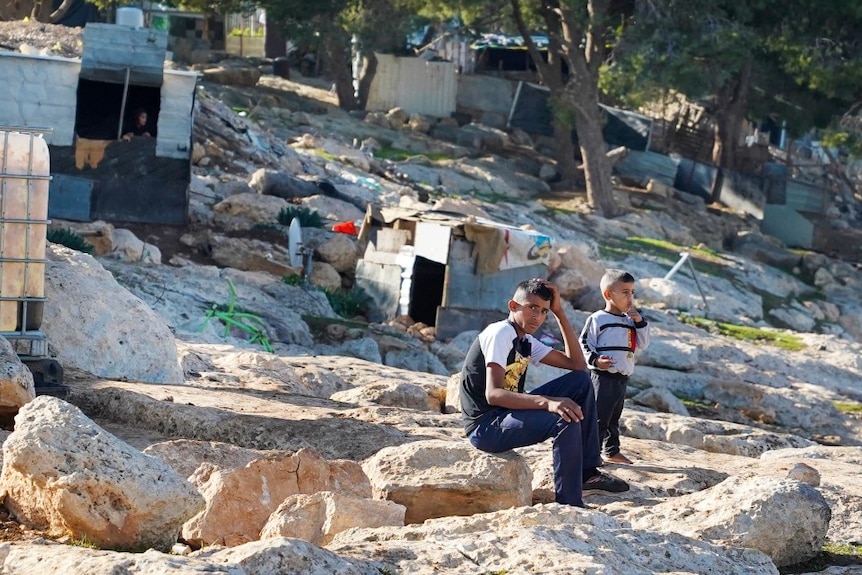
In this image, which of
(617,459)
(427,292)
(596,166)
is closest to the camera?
(617,459)

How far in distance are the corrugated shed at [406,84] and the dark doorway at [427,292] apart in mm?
19601

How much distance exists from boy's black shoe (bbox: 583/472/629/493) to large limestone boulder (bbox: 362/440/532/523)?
28.5 inches

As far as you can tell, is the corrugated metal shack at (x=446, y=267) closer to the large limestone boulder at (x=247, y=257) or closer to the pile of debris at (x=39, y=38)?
the large limestone boulder at (x=247, y=257)

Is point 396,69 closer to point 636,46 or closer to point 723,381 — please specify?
point 636,46

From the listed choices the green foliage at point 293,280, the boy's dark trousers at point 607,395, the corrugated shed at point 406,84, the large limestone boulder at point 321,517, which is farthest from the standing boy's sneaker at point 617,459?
the corrugated shed at point 406,84

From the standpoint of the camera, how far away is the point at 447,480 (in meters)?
5.93

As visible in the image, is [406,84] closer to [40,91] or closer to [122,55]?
[122,55]

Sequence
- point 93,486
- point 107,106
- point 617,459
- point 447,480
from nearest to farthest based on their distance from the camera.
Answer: point 93,486
point 447,480
point 617,459
point 107,106

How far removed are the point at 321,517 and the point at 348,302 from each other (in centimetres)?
1211

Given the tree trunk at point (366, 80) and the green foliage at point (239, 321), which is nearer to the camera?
the green foliage at point (239, 321)

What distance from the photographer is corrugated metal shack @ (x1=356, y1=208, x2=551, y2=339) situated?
16656 mm

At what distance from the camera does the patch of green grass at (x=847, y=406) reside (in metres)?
16.2

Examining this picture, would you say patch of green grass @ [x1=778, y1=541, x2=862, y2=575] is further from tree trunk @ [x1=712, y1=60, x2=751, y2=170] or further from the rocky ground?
tree trunk @ [x1=712, y1=60, x2=751, y2=170]

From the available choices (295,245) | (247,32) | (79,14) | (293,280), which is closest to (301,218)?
(295,245)
